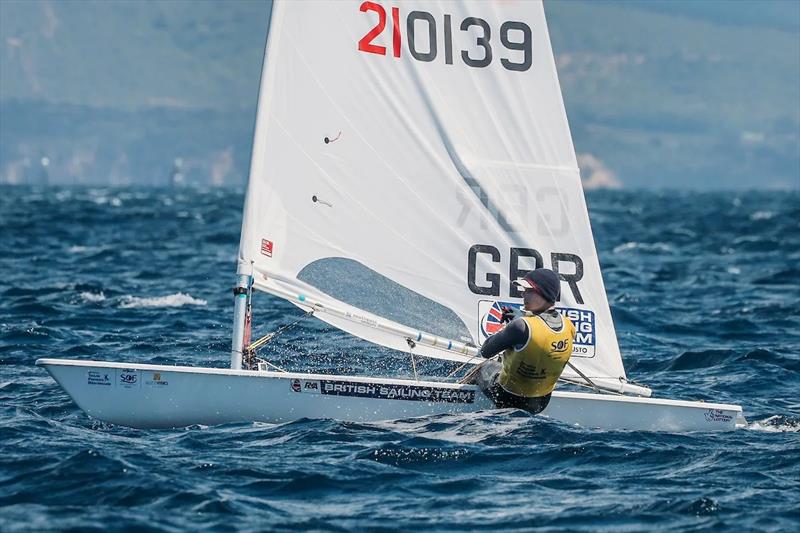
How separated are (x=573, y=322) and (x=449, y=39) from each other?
2.73 meters

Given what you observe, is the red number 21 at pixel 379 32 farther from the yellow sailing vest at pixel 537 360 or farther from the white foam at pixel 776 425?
the white foam at pixel 776 425

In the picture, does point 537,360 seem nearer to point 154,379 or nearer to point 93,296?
point 154,379

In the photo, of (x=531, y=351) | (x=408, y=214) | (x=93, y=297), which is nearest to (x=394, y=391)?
(x=531, y=351)

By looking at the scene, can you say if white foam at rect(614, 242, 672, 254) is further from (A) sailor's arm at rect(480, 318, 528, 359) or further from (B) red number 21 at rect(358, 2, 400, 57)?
(A) sailor's arm at rect(480, 318, 528, 359)

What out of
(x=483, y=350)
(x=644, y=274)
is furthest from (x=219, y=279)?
(x=483, y=350)

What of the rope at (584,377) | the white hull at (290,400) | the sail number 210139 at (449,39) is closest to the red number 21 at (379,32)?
the sail number 210139 at (449,39)

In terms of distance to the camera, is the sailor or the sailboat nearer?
the sailor

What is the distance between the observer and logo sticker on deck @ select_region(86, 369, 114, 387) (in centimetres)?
1038

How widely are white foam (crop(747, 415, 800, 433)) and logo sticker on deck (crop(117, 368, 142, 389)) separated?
534cm

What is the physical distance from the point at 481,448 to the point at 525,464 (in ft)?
1.32

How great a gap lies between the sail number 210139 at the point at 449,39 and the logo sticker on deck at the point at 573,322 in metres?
2.11

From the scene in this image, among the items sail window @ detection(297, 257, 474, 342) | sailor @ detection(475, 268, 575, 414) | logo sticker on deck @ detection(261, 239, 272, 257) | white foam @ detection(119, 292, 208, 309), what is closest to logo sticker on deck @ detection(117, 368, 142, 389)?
logo sticker on deck @ detection(261, 239, 272, 257)

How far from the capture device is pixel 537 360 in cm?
1056

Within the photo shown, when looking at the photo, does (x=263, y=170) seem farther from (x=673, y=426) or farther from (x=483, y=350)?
(x=673, y=426)
